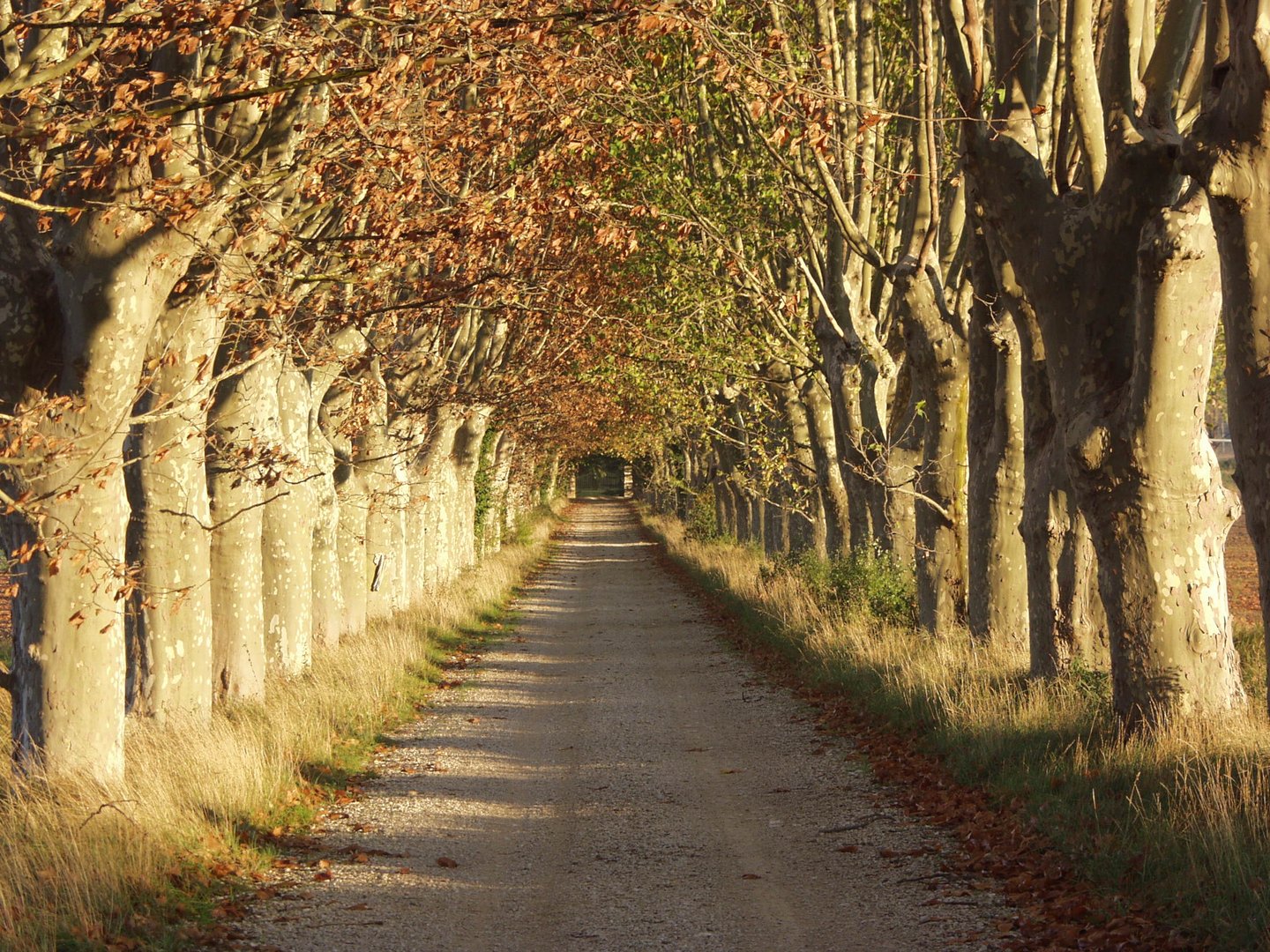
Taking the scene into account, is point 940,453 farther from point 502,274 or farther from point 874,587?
point 502,274

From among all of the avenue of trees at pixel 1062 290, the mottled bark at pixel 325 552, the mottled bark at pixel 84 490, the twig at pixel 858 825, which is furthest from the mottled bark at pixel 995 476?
the mottled bark at pixel 325 552

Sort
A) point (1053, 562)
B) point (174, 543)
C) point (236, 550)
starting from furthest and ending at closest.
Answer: point (236, 550), point (1053, 562), point (174, 543)

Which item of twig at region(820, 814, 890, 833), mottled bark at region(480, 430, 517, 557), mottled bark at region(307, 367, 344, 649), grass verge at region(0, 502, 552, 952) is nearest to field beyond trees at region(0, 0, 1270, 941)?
grass verge at region(0, 502, 552, 952)

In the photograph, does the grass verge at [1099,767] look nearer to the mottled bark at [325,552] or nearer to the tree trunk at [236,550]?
the tree trunk at [236,550]

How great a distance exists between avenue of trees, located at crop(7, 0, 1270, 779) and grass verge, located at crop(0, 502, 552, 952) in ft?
1.84

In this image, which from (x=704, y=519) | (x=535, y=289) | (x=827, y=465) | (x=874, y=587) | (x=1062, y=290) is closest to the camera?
(x=1062, y=290)

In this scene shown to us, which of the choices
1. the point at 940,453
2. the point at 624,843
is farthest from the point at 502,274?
the point at 940,453

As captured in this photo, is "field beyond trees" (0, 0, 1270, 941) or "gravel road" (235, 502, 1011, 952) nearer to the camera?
"gravel road" (235, 502, 1011, 952)

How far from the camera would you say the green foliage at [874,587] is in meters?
17.4

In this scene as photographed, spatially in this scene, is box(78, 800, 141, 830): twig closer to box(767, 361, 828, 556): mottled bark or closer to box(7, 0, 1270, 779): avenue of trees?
box(7, 0, 1270, 779): avenue of trees

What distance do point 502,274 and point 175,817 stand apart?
15.6 feet

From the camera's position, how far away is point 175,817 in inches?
313

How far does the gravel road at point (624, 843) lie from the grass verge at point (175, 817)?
376 mm

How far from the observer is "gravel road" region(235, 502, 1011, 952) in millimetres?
6855
